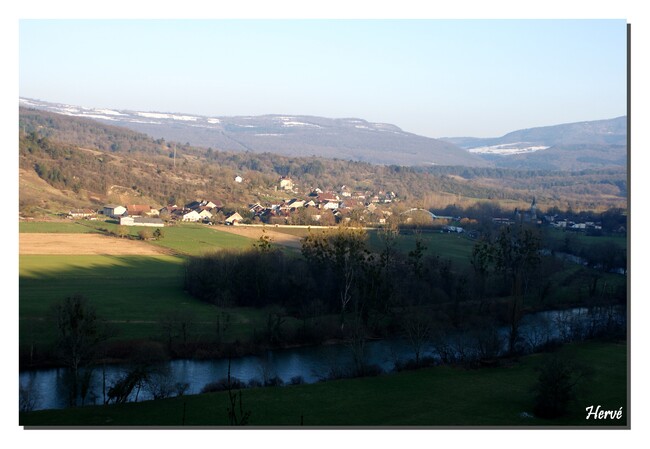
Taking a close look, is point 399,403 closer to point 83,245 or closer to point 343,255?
point 343,255

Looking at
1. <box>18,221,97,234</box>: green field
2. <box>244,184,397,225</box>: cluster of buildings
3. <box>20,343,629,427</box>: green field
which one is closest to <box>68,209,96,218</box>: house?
<box>18,221,97,234</box>: green field

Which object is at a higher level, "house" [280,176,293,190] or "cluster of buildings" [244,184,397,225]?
"house" [280,176,293,190]

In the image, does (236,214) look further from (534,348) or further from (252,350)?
(534,348)

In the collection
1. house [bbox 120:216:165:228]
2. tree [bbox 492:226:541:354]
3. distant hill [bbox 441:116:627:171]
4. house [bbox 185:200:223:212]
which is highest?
distant hill [bbox 441:116:627:171]

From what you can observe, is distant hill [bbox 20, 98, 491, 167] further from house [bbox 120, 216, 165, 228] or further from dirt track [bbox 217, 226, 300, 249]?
house [bbox 120, 216, 165, 228]

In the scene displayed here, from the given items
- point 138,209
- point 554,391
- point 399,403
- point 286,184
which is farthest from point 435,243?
point 286,184

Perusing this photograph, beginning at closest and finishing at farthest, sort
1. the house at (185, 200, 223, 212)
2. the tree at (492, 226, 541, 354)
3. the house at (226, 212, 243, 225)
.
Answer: the tree at (492, 226, 541, 354), the house at (226, 212, 243, 225), the house at (185, 200, 223, 212)
